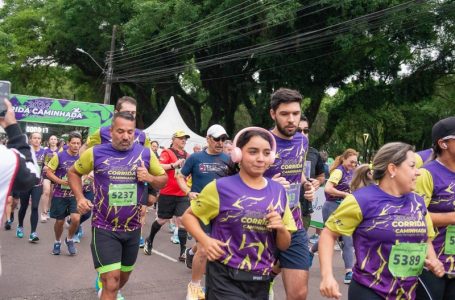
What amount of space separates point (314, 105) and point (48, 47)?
19.9 m

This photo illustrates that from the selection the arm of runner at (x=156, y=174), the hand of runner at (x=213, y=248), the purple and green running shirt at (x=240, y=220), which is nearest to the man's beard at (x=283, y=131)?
the purple and green running shirt at (x=240, y=220)

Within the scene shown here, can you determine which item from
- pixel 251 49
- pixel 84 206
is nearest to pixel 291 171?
pixel 84 206

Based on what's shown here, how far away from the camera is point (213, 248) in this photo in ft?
11.4

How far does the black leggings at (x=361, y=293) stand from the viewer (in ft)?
11.3

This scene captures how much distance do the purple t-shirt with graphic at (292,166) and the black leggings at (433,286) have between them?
1226mm

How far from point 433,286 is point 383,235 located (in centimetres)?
82

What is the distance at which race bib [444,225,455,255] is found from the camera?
395cm

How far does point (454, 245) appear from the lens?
396 centimetres

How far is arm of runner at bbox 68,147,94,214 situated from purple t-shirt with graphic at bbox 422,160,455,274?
295 centimetres

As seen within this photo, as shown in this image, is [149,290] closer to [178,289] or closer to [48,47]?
[178,289]

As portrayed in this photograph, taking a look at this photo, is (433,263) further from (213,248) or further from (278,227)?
(213,248)

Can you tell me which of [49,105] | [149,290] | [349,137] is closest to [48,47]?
[49,105]

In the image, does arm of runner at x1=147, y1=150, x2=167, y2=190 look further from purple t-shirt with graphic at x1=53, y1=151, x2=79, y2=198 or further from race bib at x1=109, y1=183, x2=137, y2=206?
purple t-shirt with graphic at x1=53, y1=151, x2=79, y2=198

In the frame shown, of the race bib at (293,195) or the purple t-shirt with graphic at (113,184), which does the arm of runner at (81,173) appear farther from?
the race bib at (293,195)
